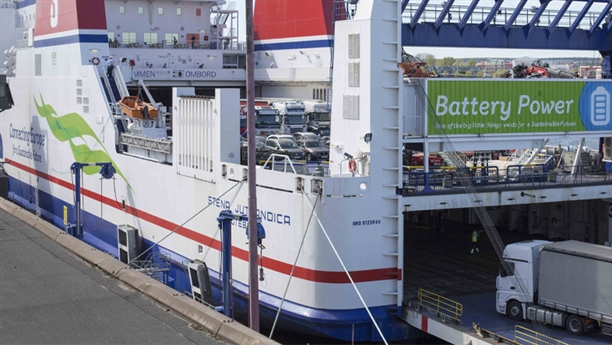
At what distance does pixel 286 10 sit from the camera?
1591 inches

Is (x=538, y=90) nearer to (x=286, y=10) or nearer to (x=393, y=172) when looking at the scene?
(x=393, y=172)

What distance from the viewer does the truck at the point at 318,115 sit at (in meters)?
39.2

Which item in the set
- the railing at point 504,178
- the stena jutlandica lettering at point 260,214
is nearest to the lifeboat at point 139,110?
the stena jutlandica lettering at point 260,214

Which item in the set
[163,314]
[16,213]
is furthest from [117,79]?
[163,314]

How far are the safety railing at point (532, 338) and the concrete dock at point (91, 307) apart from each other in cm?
668

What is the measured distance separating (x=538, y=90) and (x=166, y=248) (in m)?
12.5

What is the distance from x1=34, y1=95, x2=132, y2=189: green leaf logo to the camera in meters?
32.5

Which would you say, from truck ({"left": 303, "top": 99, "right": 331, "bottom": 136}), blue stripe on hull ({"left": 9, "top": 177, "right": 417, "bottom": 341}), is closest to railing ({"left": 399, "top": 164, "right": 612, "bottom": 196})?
blue stripe on hull ({"left": 9, "top": 177, "right": 417, "bottom": 341})

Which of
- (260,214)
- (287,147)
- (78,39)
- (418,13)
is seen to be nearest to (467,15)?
(418,13)

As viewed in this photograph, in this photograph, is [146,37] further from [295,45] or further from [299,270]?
[299,270]

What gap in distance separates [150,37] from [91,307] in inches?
1002

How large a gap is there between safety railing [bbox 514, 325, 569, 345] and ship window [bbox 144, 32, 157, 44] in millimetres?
26416

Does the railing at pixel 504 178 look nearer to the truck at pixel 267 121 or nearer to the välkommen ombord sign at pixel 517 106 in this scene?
the välkommen ombord sign at pixel 517 106

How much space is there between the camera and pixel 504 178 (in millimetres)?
23422
